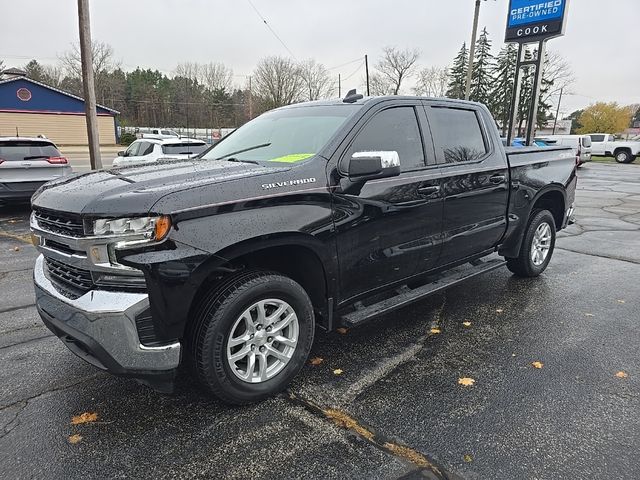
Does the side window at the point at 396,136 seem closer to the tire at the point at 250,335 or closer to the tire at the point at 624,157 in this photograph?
the tire at the point at 250,335

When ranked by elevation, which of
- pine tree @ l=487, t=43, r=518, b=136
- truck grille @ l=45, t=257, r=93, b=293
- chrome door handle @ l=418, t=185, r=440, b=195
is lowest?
truck grille @ l=45, t=257, r=93, b=293

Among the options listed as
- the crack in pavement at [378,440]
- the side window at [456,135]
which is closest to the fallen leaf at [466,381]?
the crack in pavement at [378,440]

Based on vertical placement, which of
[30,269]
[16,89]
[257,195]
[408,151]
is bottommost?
[30,269]

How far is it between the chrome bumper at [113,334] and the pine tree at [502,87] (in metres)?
56.7

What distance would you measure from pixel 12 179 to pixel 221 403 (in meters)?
8.01

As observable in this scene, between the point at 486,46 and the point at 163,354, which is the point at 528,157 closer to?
the point at 163,354

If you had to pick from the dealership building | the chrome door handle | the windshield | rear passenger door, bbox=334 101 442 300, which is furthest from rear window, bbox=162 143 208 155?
the dealership building

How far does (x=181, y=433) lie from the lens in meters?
2.62

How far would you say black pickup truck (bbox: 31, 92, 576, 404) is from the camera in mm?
2398

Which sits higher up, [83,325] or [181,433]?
[83,325]

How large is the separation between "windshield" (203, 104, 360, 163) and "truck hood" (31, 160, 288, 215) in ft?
0.99

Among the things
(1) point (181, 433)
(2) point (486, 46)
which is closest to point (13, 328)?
(1) point (181, 433)

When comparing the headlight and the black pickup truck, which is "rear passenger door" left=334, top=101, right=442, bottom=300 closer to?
the black pickup truck

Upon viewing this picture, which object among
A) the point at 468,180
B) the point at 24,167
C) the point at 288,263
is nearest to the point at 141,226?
the point at 288,263
